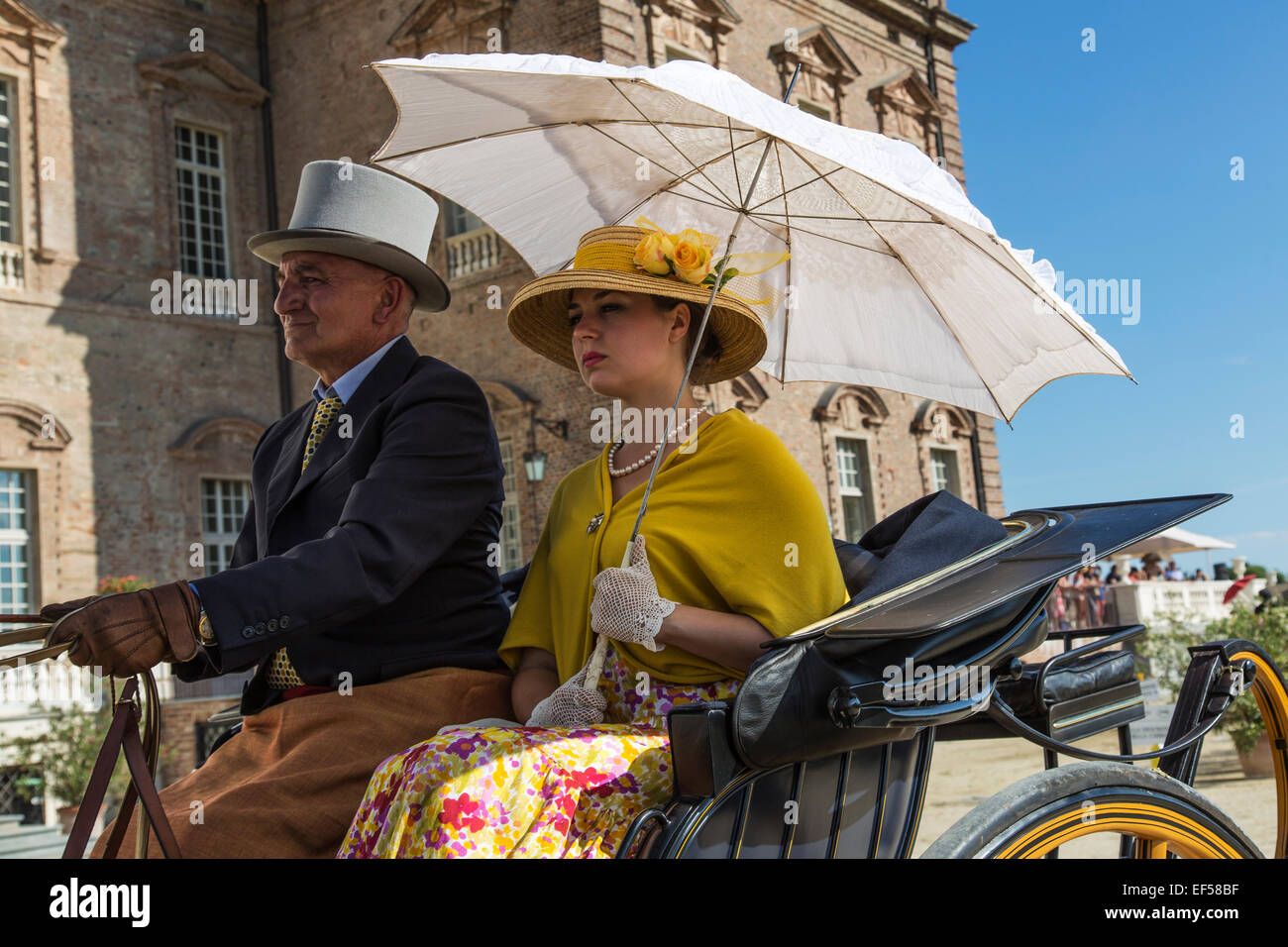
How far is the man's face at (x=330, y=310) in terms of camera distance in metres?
2.83

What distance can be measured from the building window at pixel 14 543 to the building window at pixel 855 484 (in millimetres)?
12306

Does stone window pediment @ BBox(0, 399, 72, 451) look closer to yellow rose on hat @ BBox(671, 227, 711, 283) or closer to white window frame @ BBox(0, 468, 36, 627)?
white window frame @ BBox(0, 468, 36, 627)

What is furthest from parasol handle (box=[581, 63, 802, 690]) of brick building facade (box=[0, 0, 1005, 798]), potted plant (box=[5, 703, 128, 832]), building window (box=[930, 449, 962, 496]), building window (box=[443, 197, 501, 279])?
building window (box=[930, 449, 962, 496])

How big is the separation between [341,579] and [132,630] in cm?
40

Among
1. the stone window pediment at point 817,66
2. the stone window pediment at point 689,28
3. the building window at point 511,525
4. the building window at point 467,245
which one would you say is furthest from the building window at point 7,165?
the stone window pediment at point 817,66

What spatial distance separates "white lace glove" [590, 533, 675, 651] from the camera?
2.36m

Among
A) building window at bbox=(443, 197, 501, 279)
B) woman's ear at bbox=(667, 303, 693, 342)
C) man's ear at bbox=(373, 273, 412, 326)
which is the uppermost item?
building window at bbox=(443, 197, 501, 279)

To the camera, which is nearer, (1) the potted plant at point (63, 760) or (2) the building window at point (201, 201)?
(1) the potted plant at point (63, 760)

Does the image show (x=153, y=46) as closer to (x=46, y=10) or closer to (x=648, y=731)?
(x=46, y=10)

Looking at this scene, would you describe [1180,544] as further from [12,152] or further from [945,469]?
[12,152]

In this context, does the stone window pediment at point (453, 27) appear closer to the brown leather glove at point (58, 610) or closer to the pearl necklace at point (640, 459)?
the pearl necklace at point (640, 459)

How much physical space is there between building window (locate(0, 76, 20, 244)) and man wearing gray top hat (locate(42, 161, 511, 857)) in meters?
15.4

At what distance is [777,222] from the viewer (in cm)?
350
